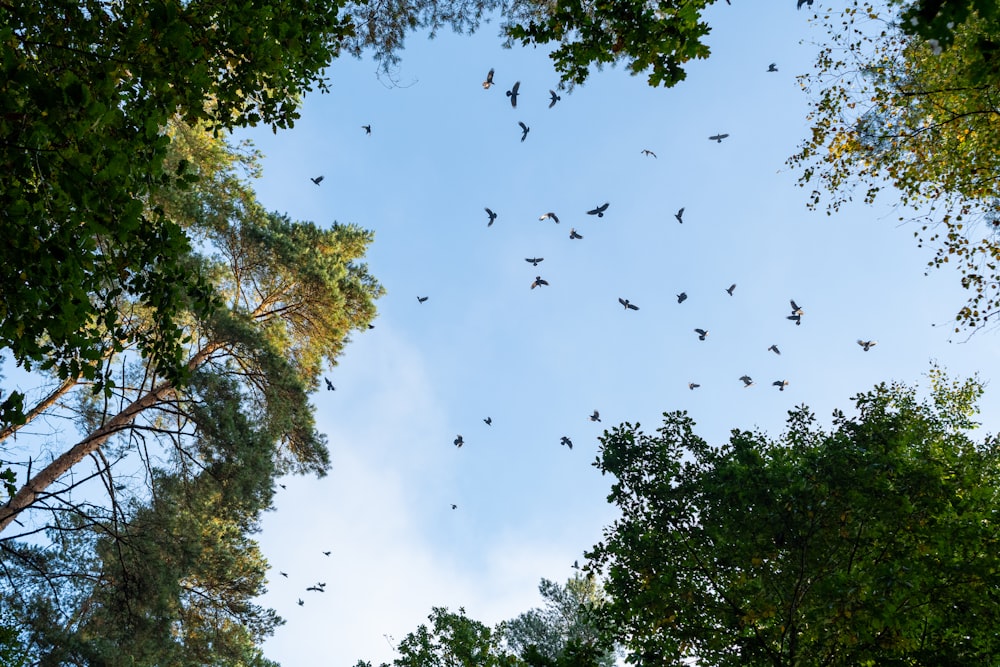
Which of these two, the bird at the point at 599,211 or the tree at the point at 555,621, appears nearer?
the bird at the point at 599,211

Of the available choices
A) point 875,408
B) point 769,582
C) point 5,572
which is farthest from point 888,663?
point 5,572

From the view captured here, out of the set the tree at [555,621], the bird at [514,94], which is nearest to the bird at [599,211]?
the bird at [514,94]

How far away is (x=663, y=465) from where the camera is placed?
11828 mm

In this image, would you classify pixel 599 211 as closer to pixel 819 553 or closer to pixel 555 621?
pixel 819 553

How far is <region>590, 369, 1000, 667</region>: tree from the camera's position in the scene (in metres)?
8.52

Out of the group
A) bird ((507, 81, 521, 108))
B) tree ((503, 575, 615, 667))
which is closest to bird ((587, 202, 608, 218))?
bird ((507, 81, 521, 108))

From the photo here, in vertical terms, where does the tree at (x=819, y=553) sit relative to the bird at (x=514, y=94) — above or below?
below

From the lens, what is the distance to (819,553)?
1002cm

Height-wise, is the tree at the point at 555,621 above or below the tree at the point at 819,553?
above

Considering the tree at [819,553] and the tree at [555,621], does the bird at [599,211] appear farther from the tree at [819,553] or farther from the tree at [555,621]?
the tree at [555,621]

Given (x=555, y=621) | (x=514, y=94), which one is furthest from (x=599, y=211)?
(x=555, y=621)

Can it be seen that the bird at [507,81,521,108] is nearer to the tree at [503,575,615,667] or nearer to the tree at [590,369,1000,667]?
the tree at [590,369,1000,667]

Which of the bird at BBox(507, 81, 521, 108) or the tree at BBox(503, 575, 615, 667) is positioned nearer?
the bird at BBox(507, 81, 521, 108)

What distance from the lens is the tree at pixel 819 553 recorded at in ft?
28.0
